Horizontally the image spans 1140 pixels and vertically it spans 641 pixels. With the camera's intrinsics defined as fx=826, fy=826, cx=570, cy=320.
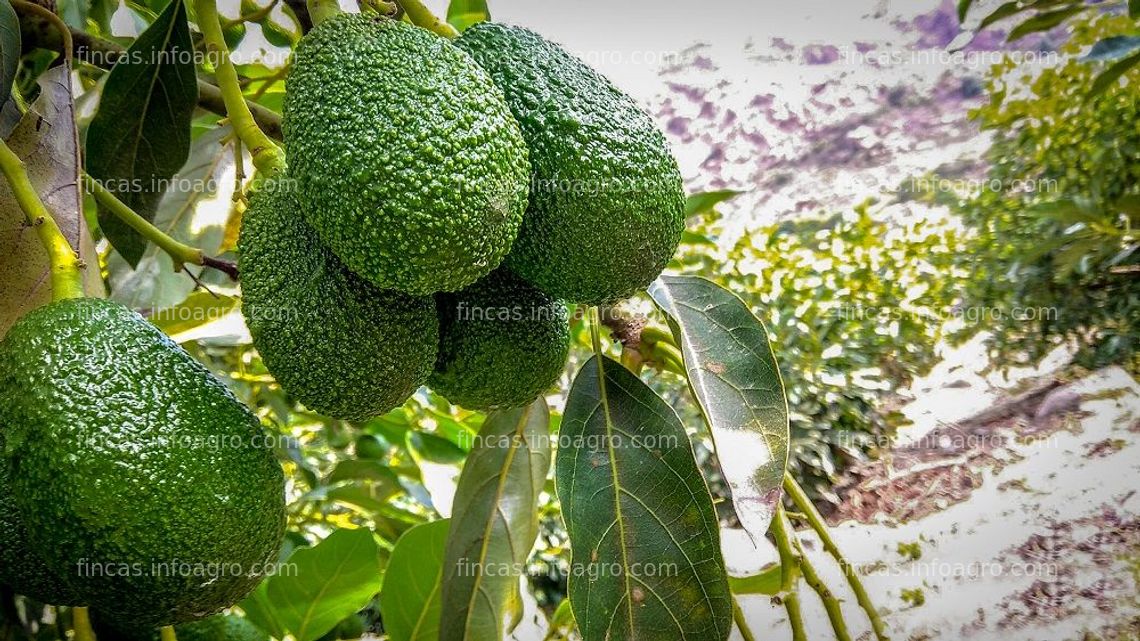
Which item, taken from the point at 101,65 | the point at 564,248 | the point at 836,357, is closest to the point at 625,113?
the point at 564,248

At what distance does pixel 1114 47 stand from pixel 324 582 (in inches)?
63.5

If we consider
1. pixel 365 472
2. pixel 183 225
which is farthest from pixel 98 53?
pixel 365 472

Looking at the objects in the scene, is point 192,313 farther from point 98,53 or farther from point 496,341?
A: point 496,341

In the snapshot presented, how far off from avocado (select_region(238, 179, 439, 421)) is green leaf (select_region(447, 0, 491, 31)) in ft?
1.46

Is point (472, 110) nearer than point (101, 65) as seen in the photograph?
Yes

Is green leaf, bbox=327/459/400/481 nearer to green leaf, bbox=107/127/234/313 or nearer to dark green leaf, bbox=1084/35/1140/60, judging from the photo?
green leaf, bbox=107/127/234/313

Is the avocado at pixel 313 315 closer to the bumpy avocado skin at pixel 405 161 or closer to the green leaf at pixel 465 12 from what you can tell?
the bumpy avocado skin at pixel 405 161

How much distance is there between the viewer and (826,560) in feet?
8.18

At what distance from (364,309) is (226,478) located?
119 millimetres

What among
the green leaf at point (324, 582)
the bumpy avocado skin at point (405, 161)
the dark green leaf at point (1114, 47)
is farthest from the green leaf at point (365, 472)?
the dark green leaf at point (1114, 47)

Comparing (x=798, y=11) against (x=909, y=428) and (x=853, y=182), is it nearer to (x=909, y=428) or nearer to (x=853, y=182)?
(x=853, y=182)

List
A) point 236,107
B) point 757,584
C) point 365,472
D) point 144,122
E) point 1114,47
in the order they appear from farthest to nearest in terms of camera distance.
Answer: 1. point 1114,47
2. point 365,472
3. point 757,584
4. point 144,122
5. point 236,107

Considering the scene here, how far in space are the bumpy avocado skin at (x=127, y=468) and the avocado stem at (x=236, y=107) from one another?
12 cm

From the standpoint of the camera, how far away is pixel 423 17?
522 mm
